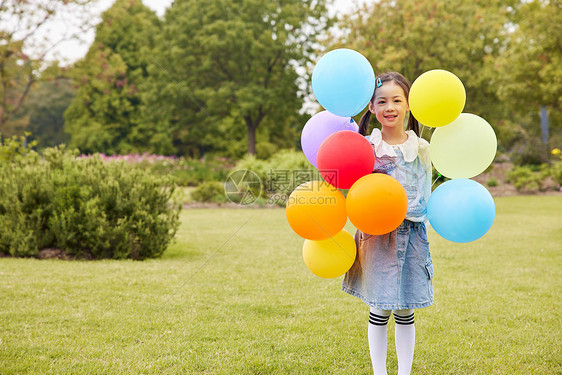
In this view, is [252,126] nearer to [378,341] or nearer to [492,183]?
[492,183]

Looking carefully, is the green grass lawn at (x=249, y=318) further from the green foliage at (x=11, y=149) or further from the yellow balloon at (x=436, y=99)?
the green foliage at (x=11, y=149)

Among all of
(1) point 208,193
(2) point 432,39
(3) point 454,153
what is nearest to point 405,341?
(3) point 454,153

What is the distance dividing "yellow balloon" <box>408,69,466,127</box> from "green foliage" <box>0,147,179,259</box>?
4.40 m

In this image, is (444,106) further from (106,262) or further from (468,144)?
(106,262)

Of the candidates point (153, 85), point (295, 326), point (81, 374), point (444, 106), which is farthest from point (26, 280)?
point (153, 85)

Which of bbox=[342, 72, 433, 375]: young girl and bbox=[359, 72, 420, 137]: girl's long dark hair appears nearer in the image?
bbox=[342, 72, 433, 375]: young girl

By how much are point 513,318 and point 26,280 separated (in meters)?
4.95

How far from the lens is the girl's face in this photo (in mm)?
2555

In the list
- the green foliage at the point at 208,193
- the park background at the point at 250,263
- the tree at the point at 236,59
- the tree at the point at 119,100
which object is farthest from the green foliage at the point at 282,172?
the tree at the point at 119,100

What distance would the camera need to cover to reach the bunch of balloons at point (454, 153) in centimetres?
239

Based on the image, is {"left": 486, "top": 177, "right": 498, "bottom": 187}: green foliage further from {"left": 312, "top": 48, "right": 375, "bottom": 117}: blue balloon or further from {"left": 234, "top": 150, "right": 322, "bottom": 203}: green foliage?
{"left": 312, "top": 48, "right": 375, "bottom": 117}: blue balloon

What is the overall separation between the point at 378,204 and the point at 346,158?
305 mm

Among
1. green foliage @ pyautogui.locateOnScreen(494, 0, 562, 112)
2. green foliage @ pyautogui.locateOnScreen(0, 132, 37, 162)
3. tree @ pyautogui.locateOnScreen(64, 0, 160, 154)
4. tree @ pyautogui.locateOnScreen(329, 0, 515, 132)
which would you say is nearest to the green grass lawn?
green foliage @ pyautogui.locateOnScreen(0, 132, 37, 162)

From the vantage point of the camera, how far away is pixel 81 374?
274cm
